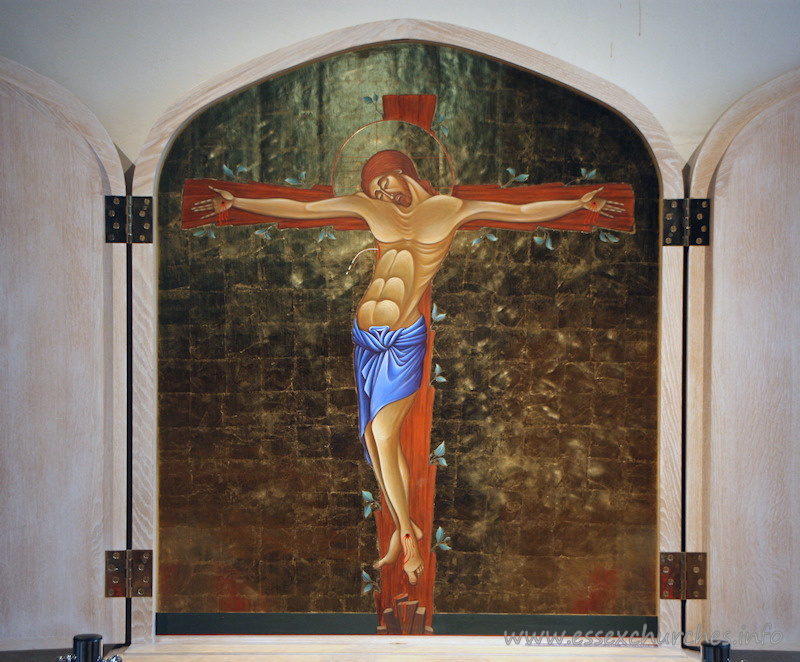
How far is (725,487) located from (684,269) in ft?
2.46

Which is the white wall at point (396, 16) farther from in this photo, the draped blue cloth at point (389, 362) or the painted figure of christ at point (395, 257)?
the draped blue cloth at point (389, 362)

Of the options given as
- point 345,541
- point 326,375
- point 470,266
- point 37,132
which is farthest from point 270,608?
point 37,132

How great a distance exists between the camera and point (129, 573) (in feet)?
7.68

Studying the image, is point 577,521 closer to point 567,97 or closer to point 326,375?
point 326,375

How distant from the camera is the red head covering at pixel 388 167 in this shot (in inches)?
92.0

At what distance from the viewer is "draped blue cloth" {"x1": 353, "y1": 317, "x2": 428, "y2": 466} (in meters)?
2.35

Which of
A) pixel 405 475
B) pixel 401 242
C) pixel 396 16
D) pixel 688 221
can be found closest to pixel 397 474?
pixel 405 475

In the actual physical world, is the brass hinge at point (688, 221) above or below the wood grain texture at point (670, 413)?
above

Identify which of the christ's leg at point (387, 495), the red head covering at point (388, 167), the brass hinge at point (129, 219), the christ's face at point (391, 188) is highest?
the red head covering at point (388, 167)

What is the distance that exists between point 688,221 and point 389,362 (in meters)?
1.12

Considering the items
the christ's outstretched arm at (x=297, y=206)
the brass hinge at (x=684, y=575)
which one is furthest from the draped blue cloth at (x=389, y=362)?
the brass hinge at (x=684, y=575)

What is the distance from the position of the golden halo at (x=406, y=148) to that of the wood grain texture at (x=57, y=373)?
80 centimetres

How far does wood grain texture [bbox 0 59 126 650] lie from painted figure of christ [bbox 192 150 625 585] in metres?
0.42

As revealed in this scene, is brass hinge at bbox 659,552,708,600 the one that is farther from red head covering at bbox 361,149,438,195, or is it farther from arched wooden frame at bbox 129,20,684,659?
red head covering at bbox 361,149,438,195
